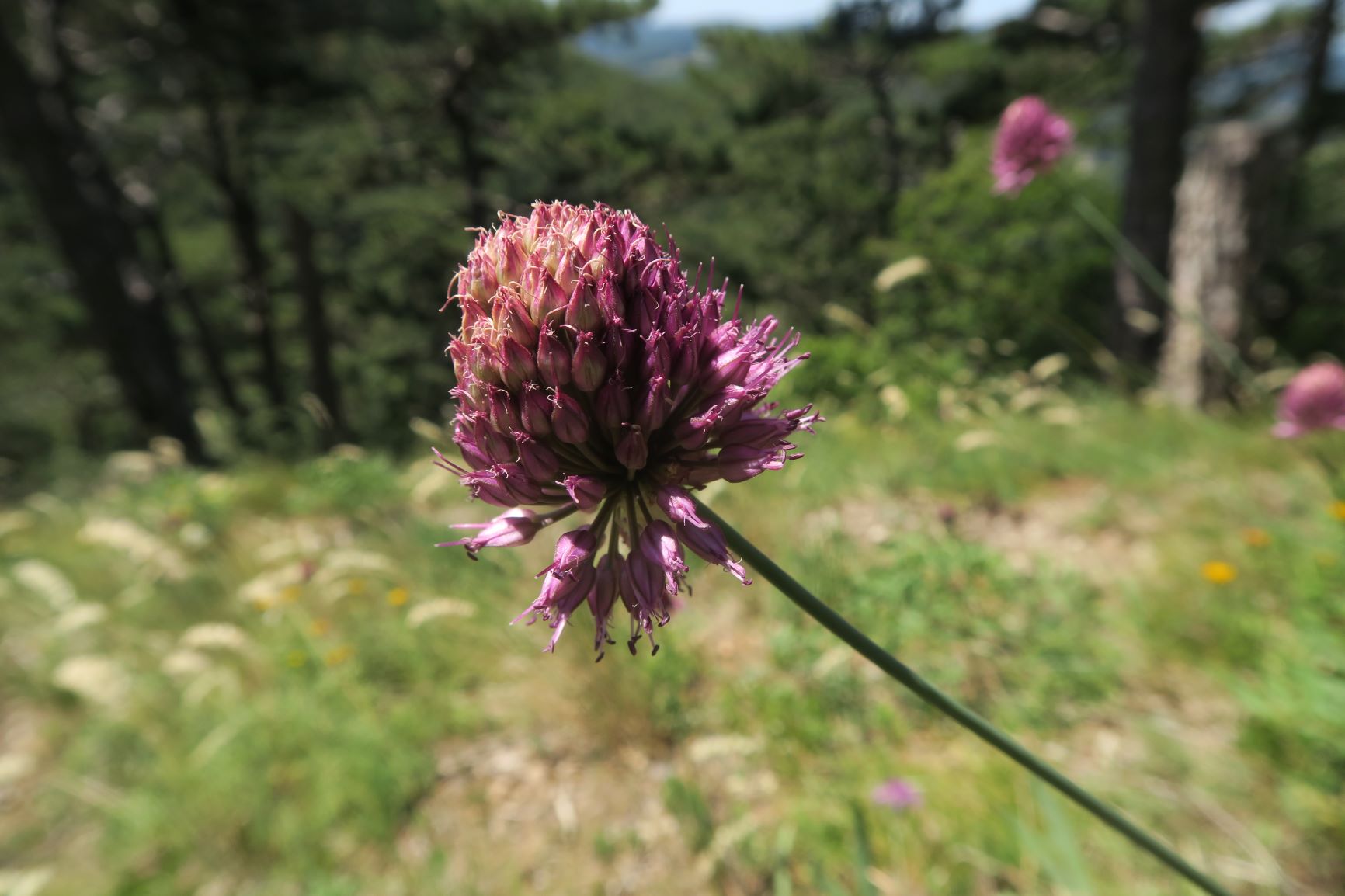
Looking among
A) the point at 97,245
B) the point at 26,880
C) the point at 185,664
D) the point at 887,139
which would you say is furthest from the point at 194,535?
the point at 887,139

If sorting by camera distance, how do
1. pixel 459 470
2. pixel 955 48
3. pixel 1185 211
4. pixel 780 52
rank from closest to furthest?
pixel 459 470, pixel 1185 211, pixel 955 48, pixel 780 52

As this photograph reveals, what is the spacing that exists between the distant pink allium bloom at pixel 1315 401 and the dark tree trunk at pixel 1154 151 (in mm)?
4598

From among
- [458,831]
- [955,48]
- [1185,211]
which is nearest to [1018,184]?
[458,831]

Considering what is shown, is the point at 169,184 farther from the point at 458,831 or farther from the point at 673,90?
the point at 458,831

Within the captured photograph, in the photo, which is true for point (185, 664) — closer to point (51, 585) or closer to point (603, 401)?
point (51, 585)

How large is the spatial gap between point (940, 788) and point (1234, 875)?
847mm

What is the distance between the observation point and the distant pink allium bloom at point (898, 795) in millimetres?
2520

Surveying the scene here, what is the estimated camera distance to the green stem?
107 centimetres

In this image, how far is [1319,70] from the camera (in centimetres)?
1312

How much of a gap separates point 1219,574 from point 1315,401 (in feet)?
3.28

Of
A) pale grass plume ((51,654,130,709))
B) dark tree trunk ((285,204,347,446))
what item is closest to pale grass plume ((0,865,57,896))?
pale grass plume ((51,654,130,709))

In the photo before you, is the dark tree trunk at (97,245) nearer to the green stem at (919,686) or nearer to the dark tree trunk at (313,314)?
the dark tree trunk at (313,314)

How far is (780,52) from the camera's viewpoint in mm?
16031

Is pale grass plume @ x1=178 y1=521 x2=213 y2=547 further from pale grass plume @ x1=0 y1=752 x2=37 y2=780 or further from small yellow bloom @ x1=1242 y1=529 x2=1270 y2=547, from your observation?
small yellow bloom @ x1=1242 y1=529 x2=1270 y2=547
